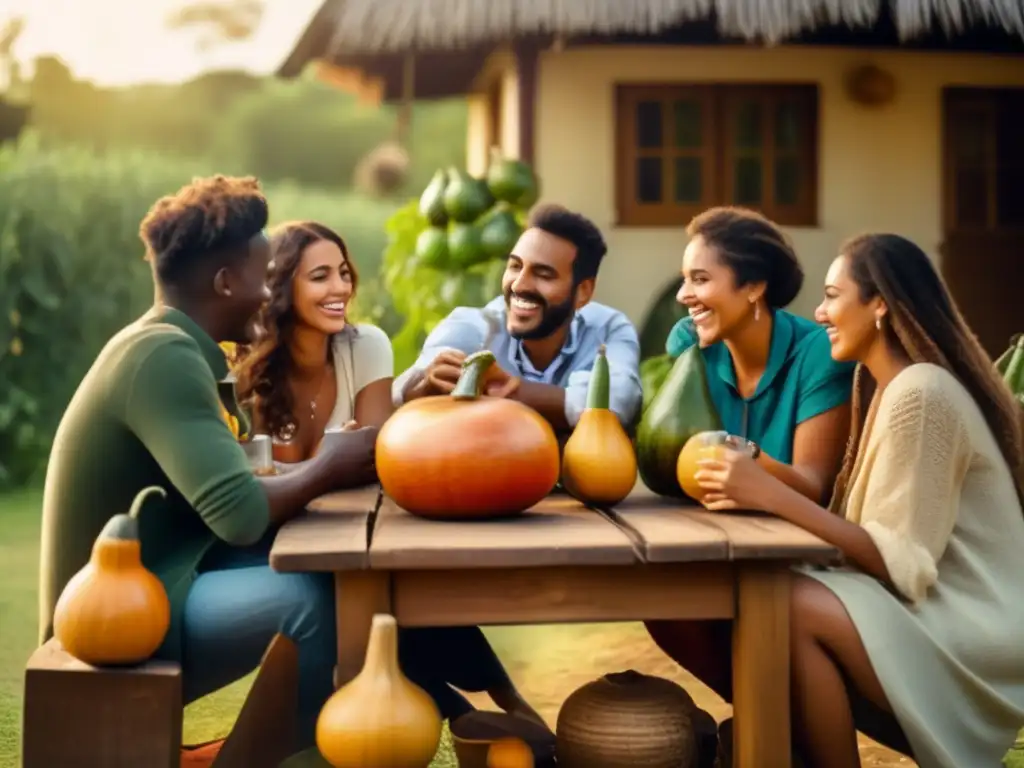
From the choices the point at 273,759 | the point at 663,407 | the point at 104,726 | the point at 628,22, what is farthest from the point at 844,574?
the point at 628,22

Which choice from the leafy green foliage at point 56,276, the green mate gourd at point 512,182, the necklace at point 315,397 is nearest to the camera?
the necklace at point 315,397

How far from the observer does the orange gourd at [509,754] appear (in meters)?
3.20

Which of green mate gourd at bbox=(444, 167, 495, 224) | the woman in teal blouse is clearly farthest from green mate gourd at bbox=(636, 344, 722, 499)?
green mate gourd at bbox=(444, 167, 495, 224)

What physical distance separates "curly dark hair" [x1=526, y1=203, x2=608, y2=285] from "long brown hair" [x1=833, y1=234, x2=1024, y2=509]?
1.00 meters

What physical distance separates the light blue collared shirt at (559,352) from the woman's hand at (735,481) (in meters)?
0.83

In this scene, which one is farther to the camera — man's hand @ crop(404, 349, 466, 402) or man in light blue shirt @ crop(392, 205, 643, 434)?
man in light blue shirt @ crop(392, 205, 643, 434)

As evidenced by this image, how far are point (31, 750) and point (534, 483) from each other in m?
1.12

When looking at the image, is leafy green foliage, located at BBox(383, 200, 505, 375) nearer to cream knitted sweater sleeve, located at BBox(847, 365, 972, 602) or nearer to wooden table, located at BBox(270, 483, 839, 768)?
cream knitted sweater sleeve, located at BBox(847, 365, 972, 602)

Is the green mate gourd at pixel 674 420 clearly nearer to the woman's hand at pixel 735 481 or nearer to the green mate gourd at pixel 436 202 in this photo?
the woman's hand at pixel 735 481

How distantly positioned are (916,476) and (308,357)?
1.90 metres

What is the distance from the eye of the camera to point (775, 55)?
10.3m

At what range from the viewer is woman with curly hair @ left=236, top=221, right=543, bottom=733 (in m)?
4.26

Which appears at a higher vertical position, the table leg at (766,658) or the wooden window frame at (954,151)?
the wooden window frame at (954,151)

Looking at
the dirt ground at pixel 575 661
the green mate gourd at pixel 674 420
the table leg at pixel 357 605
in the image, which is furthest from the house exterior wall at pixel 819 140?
the table leg at pixel 357 605
